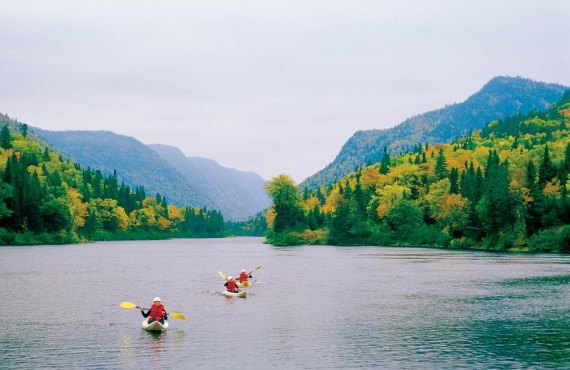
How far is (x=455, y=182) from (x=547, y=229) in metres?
44.3

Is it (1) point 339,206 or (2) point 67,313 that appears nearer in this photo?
(2) point 67,313

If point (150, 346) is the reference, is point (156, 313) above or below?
above

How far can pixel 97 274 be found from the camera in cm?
9106

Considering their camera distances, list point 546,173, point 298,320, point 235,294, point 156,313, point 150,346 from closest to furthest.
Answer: point 150,346, point 156,313, point 298,320, point 235,294, point 546,173

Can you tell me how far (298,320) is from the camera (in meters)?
51.7

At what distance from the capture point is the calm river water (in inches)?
1500

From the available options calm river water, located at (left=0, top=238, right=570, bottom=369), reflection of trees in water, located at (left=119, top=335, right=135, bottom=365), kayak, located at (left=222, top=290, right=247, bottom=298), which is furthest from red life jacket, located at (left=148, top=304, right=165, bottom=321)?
kayak, located at (left=222, top=290, right=247, bottom=298)

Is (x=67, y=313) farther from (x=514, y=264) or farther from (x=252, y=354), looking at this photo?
(x=514, y=264)

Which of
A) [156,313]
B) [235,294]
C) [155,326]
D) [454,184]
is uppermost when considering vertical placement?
[454,184]

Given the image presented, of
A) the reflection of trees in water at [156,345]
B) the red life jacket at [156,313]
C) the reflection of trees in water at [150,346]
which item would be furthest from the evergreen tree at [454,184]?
the reflection of trees in water at [156,345]

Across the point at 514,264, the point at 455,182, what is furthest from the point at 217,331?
the point at 455,182

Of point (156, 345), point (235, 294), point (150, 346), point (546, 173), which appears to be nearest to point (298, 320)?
point (156, 345)

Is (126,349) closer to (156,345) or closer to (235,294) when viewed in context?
(156,345)

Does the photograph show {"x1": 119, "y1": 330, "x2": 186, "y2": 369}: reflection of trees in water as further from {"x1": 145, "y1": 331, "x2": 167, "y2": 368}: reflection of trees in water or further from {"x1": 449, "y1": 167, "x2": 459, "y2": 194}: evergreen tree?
{"x1": 449, "y1": 167, "x2": 459, "y2": 194}: evergreen tree
